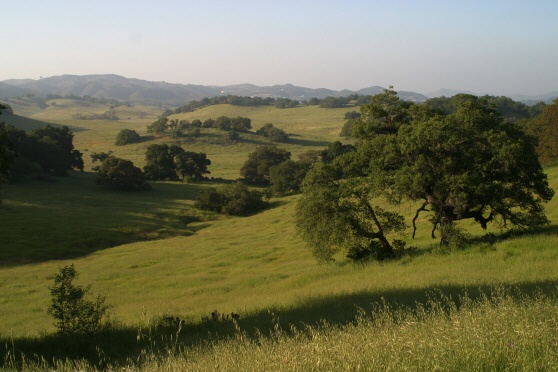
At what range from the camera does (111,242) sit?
47.5m

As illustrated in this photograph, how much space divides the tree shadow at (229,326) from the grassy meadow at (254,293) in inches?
2.9

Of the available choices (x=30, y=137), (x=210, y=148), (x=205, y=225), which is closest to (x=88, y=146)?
(x=210, y=148)

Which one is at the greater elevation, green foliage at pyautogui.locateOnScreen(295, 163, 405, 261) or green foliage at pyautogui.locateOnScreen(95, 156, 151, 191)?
green foliage at pyautogui.locateOnScreen(295, 163, 405, 261)

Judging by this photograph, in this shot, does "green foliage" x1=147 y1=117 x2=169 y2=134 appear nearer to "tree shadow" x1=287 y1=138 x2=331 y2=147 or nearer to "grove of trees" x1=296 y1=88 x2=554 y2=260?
"tree shadow" x1=287 y1=138 x2=331 y2=147

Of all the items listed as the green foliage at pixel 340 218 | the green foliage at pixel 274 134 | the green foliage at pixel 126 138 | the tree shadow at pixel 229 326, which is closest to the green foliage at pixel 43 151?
the green foliage at pixel 126 138

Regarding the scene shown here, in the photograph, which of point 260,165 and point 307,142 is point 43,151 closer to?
point 260,165

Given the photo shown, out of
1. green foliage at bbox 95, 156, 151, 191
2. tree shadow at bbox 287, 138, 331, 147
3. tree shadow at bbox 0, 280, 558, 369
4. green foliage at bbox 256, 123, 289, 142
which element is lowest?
green foliage at bbox 95, 156, 151, 191

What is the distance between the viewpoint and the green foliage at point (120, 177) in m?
76.6

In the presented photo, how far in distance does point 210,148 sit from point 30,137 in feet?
178

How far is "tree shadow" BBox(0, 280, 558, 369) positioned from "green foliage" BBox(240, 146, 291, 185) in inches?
2906

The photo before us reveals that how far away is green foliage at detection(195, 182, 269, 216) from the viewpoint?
6694 cm

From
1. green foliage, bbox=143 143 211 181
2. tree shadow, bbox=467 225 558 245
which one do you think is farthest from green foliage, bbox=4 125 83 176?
tree shadow, bbox=467 225 558 245

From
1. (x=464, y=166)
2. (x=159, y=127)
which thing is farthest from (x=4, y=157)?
(x=159, y=127)

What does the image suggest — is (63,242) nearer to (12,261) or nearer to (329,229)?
(12,261)
